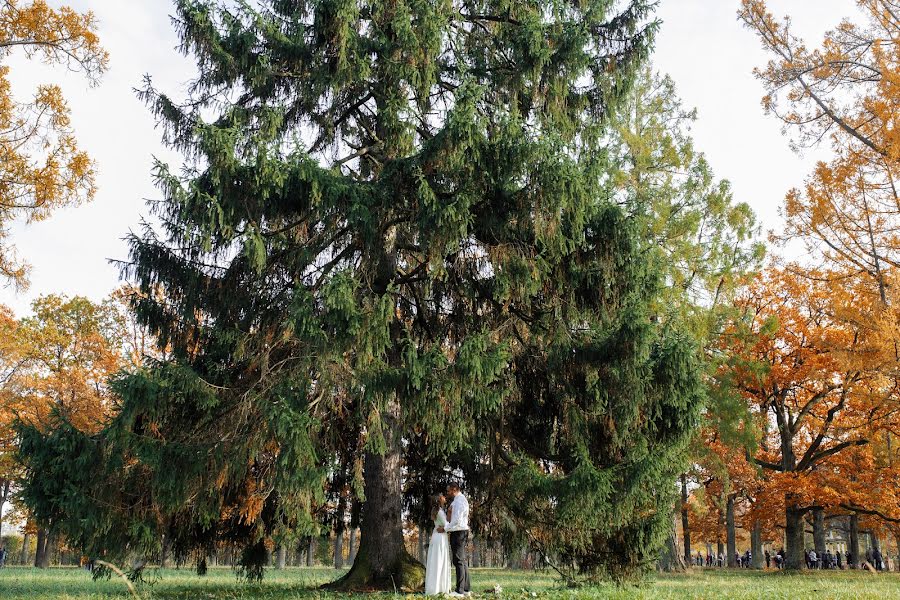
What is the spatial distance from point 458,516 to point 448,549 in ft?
1.58

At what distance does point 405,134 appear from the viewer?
11.2 metres

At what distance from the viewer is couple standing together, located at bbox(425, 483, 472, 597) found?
9.77 m

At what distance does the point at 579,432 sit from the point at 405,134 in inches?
217

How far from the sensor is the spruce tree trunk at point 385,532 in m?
11.0

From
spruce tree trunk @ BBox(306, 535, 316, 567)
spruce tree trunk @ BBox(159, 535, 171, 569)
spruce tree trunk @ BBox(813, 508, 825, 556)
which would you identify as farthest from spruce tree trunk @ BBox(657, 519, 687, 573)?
spruce tree trunk @ BBox(159, 535, 171, 569)

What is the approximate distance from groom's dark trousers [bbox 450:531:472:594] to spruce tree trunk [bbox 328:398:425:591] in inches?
46.3

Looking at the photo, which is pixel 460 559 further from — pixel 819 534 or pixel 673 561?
pixel 819 534

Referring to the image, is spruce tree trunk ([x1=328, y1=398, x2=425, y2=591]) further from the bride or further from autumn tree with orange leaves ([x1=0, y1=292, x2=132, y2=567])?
autumn tree with orange leaves ([x1=0, y1=292, x2=132, y2=567])

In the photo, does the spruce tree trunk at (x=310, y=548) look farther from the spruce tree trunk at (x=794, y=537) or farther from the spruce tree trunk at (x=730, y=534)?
the spruce tree trunk at (x=730, y=534)

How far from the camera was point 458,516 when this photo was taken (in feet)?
32.9

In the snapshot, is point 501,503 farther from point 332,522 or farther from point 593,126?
point 593,126

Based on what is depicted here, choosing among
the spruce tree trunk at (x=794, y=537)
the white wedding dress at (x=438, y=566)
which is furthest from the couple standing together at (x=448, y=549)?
the spruce tree trunk at (x=794, y=537)

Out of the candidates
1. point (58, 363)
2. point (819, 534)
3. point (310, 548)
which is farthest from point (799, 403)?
point (58, 363)

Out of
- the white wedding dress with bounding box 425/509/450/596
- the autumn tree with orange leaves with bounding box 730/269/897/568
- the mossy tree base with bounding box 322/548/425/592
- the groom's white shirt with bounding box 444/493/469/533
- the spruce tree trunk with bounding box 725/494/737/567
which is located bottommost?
the spruce tree trunk with bounding box 725/494/737/567
